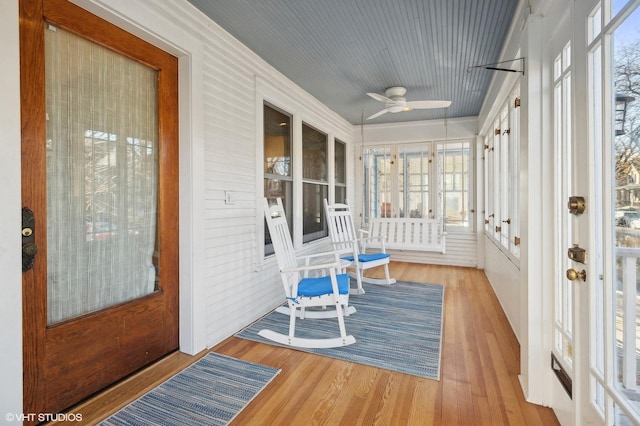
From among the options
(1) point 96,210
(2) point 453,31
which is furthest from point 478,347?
(1) point 96,210

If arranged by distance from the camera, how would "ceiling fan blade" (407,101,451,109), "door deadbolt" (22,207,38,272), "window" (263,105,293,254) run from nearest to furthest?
"door deadbolt" (22,207,38,272)
"window" (263,105,293,254)
"ceiling fan blade" (407,101,451,109)

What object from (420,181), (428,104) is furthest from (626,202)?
(420,181)

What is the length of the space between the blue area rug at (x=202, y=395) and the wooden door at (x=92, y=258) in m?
0.31

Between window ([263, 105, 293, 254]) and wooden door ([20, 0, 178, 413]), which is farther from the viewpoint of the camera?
window ([263, 105, 293, 254])

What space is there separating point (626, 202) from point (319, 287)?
6.56 ft

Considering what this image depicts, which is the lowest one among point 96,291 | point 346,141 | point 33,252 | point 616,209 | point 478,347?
point 478,347

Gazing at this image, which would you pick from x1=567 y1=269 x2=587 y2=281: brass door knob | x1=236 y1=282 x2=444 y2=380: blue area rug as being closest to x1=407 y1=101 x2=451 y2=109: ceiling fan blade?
x1=236 y1=282 x2=444 y2=380: blue area rug

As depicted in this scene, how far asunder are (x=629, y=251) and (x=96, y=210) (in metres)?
2.50

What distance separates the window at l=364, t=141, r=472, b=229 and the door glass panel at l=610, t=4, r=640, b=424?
4529 millimetres

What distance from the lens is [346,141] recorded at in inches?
226

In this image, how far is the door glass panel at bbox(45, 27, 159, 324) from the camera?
165 centimetres

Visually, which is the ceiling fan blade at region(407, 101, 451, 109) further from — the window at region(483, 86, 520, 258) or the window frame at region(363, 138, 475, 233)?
the window frame at region(363, 138, 475, 233)

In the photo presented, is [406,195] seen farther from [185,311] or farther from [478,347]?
[185,311]

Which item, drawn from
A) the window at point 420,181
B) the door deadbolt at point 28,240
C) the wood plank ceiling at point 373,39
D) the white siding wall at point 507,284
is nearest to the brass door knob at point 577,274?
the white siding wall at point 507,284
